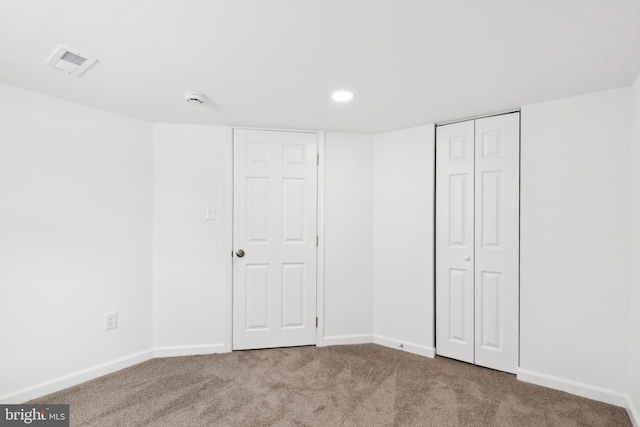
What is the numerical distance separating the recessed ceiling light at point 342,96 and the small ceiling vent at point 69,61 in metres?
1.43

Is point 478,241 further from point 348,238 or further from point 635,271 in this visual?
point 348,238

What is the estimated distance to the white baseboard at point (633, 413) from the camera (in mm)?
1828

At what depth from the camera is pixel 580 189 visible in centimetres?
220

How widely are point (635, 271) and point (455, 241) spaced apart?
1140 mm

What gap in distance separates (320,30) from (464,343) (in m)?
2.67

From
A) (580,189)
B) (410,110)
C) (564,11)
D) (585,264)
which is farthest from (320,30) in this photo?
(585,264)

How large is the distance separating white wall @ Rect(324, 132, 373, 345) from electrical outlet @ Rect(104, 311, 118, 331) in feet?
6.04

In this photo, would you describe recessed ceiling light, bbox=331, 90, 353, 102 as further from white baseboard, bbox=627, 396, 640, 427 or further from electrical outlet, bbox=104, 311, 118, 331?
white baseboard, bbox=627, 396, 640, 427

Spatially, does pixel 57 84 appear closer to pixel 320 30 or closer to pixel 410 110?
pixel 320 30

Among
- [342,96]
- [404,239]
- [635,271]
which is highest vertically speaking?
[342,96]

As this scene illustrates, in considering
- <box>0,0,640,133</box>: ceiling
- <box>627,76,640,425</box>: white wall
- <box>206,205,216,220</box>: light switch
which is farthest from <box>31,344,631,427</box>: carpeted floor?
<box>0,0,640,133</box>: ceiling

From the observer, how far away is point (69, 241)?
7.74 feet

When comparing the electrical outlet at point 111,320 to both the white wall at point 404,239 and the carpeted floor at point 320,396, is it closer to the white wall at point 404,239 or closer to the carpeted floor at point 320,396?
the carpeted floor at point 320,396

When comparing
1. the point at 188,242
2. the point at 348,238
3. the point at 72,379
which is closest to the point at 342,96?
the point at 348,238
